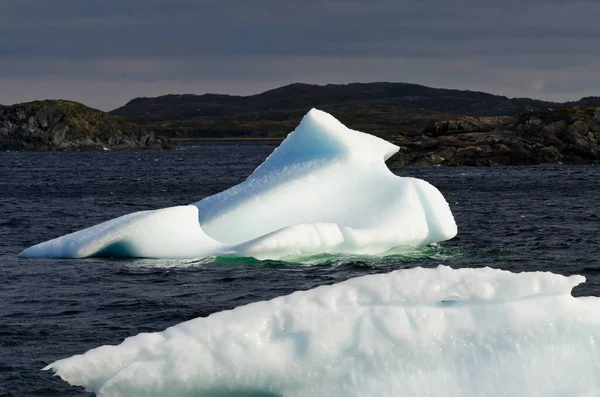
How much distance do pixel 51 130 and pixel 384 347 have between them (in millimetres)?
186005

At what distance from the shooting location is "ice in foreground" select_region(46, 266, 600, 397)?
10109mm

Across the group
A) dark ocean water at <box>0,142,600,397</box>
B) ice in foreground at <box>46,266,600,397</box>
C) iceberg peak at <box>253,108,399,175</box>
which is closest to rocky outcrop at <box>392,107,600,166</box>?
dark ocean water at <box>0,142,600,397</box>

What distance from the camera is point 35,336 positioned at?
1700cm

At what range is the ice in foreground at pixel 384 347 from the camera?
10.1 metres

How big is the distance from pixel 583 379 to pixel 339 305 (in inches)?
105

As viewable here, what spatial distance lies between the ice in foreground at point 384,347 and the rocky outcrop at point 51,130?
599ft

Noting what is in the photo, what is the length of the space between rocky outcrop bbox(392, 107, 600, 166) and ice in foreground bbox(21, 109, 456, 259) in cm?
5898

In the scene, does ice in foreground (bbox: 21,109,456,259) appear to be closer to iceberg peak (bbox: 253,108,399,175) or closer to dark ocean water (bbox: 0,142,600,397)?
iceberg peak (bbox: 253,108,399,175)

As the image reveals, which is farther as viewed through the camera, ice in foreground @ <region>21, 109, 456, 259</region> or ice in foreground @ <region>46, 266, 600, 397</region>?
ice in foreground @ <region>21, 109, 456, 259</region>

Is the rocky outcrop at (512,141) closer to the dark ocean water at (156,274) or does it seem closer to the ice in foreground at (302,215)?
the dark ocean water at (156,274)

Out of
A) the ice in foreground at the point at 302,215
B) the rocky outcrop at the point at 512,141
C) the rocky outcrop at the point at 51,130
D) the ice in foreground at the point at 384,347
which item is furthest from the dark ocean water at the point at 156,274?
the rocky outcrop at the point at 51,130

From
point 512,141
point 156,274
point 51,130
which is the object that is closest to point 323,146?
point 156,274

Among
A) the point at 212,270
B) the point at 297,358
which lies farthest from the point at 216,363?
the point at 212,270

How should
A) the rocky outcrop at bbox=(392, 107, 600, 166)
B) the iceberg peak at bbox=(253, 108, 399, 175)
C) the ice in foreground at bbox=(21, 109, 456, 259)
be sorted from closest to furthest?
the ice in foreground at bbox=(21, 109, 456, 259) → the iceberg peak at bbox=(253, 108, 399, 175) → the rocky outcrop at bbox=(392, 107, 600, 166)
